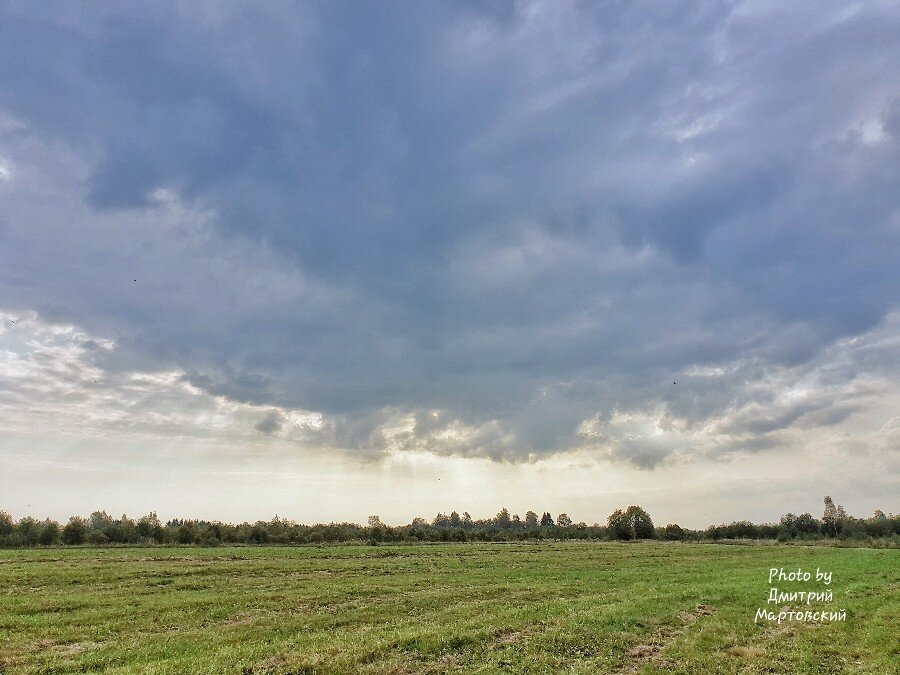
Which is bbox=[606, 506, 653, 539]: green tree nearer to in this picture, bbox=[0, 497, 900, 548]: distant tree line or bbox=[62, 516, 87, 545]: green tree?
bbox=[0, 497, 900, 548]: distant tree line

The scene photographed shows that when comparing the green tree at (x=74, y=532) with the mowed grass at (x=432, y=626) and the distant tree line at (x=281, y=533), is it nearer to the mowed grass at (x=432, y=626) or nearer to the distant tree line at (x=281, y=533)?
the distant tree line at (x=281, y=533)

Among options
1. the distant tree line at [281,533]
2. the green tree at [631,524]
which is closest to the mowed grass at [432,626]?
the distant tree line at [281,533]

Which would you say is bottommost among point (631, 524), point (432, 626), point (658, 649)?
point (631, 524)

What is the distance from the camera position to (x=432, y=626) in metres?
24.8

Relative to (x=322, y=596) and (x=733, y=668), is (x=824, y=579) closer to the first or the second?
(x=733, y=668)

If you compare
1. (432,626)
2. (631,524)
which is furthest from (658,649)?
(631,524)

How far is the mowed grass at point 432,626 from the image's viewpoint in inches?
760

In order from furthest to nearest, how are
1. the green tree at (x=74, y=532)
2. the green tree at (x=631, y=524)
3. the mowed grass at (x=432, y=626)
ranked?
the green tree at (x=631, y=524)
the green tree at (x=74, y=532)
the mowed grass at (x=432, y=626)

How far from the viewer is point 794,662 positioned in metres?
19.5

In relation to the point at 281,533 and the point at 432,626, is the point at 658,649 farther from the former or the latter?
the point at 281,533

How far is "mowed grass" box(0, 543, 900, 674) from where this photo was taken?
19297mm

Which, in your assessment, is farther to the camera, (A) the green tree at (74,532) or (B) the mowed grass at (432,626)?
(A) the green tree at (74,532)

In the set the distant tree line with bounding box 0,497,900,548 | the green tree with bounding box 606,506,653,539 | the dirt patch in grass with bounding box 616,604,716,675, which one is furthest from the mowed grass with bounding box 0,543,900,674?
the green tree with bounding box 606,506,653,539

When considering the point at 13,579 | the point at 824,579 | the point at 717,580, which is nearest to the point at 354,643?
the point at 717,580
